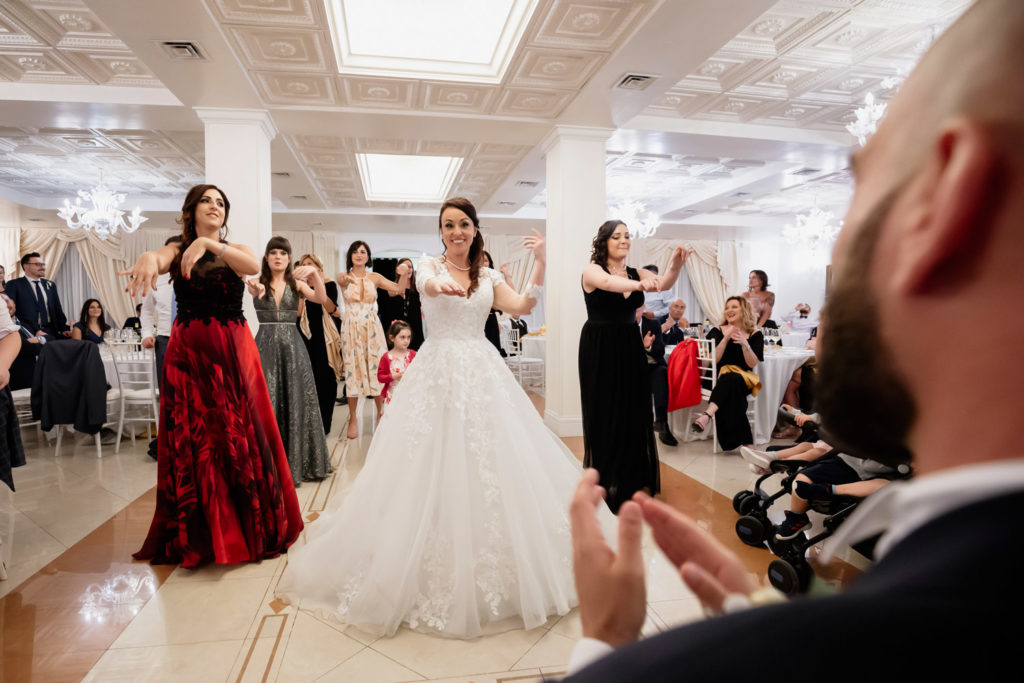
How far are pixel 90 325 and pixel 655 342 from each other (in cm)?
662

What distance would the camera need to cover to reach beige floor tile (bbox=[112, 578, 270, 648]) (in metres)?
2.13

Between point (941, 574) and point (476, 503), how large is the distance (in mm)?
2074

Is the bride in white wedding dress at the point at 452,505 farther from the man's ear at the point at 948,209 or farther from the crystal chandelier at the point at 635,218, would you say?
the crystal chandelier at the point at 635,218

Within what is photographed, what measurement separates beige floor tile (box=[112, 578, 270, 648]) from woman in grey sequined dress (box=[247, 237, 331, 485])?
1.48 m

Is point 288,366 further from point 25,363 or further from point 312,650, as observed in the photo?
point 25,363

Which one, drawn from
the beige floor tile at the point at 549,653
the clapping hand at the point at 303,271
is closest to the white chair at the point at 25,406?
the clapping hand at the point at 303,271

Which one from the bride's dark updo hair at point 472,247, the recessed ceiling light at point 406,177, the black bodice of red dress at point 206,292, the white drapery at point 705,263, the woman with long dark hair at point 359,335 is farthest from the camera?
the white drapery at point 705,263

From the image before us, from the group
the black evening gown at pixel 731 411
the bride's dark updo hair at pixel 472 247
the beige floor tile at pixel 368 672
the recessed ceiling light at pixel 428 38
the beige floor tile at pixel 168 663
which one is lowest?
the beige floor tile at pixel 168 663

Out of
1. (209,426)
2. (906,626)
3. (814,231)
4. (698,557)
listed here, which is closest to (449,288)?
(209,426)

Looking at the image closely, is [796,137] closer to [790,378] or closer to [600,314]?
[790,378]

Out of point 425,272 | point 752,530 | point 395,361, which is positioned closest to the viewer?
point 425,272

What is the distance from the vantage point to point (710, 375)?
5285mm

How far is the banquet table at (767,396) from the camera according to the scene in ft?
17.0

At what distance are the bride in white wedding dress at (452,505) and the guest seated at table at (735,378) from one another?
2.80 metres
